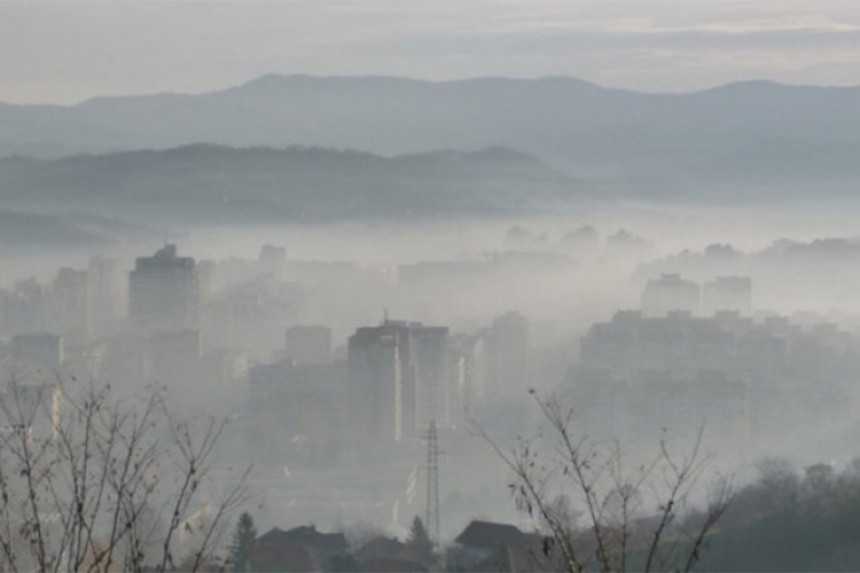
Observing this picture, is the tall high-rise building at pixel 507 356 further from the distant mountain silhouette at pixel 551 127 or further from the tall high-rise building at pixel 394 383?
the distant mountain silhouette at pixel 551 127

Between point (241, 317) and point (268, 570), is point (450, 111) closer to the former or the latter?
point (241, 317)

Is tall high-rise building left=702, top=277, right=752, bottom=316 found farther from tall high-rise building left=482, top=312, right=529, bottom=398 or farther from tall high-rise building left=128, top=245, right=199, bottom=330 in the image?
tall high-rise building left=128, top=245, right=199, bottom=330

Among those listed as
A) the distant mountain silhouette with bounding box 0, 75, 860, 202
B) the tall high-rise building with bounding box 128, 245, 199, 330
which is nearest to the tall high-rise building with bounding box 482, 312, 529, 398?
the tall high-rise building with bounding box 128, 245, 199, 330

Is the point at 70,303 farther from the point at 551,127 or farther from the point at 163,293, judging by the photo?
the point at 551,127

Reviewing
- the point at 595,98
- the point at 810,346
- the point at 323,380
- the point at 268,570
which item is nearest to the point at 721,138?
the point at 595,98

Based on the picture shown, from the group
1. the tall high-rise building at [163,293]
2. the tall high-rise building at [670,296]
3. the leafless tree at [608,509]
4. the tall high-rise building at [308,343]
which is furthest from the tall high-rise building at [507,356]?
the leafless tree at [608,509]

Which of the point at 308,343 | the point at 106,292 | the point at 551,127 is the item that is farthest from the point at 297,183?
the point at 308,343
